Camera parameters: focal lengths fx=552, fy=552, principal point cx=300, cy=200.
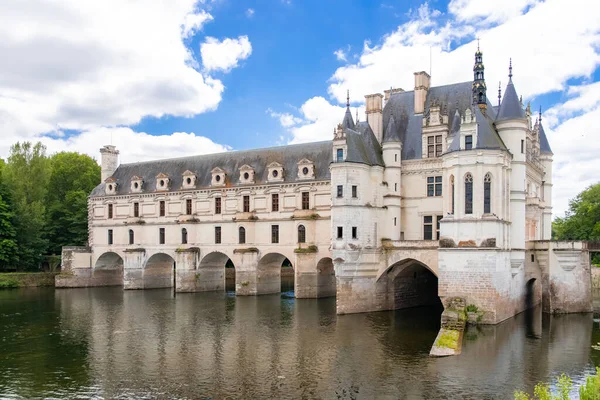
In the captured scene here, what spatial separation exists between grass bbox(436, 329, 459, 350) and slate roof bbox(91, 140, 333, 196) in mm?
19117

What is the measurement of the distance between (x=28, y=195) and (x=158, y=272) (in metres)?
20.2

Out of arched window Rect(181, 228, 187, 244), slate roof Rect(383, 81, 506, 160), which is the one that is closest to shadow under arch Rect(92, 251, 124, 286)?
arched window Rect(181, 228, 187, 244)

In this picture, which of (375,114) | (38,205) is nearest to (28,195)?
(38,205)

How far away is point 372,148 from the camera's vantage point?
3703cm

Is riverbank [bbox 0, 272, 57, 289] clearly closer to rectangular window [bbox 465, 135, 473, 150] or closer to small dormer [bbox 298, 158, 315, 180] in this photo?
small dormer [bbox 298, 158, 315, 180]

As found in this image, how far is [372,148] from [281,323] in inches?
514

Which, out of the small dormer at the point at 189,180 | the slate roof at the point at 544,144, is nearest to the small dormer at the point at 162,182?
the small dormer at the point at 189,180

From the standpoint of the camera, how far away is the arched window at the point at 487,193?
3042 centimetres

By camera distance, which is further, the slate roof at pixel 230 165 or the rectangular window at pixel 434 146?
the slate roof at pixel 230 165

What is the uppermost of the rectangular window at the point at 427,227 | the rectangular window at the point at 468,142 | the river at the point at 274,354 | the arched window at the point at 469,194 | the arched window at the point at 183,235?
the rectangular window at the point at 468,142

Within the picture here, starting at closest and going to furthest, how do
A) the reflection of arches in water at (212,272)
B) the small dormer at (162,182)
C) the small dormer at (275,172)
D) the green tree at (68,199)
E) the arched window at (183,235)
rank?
the small dormer at (275,172), the reflection of arches in water at (212,272), the arched window at (183,235), the small dormer at (162,182), the green tree at (68,199)

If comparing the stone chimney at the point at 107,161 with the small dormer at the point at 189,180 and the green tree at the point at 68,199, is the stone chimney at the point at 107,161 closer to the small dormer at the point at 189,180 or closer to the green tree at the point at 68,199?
the green tree at the point at 68,199

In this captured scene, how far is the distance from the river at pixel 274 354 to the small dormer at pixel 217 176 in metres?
13.9

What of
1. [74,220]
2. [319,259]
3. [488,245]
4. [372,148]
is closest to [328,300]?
[319,259]
